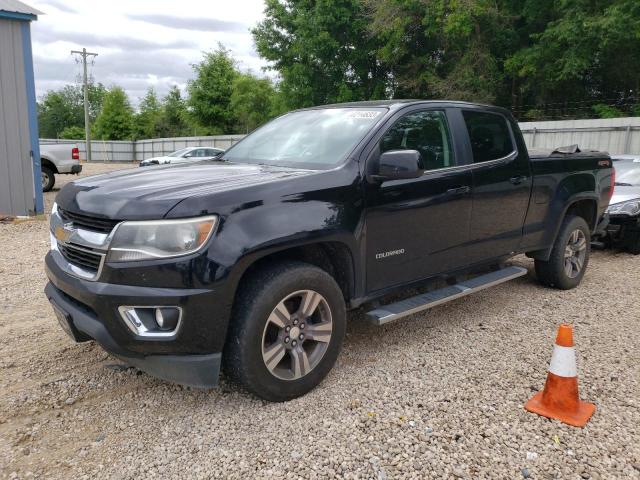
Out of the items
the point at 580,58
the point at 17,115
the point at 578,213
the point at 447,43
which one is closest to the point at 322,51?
the point at 447,43

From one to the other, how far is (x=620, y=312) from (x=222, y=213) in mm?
4080

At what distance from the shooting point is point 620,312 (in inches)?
195

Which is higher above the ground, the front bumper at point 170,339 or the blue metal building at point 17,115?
the blue metal building at point 17,115

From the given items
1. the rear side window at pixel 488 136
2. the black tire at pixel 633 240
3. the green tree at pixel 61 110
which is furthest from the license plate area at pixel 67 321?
the green tree at pixel 61 110

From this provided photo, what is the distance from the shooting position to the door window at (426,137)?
3771mm

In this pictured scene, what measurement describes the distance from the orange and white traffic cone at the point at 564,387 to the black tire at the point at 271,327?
1268 millimetres

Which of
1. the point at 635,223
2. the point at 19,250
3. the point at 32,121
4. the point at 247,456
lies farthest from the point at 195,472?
the point at 32,121

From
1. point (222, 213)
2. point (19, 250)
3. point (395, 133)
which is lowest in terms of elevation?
point (19, 250)

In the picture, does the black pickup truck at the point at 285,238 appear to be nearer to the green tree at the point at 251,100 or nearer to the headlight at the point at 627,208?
the headlight at the point at 627,208

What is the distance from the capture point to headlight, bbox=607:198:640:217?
23.9 ft

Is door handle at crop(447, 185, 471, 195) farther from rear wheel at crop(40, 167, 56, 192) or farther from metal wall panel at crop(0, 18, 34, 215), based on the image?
rear wheel at crop(40, 167, 56, 192)

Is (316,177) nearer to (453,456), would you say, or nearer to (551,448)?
(453,456)

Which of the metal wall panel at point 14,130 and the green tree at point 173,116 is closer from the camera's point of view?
the metal wall panel at point 14,130

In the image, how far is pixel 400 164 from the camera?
3320mm
